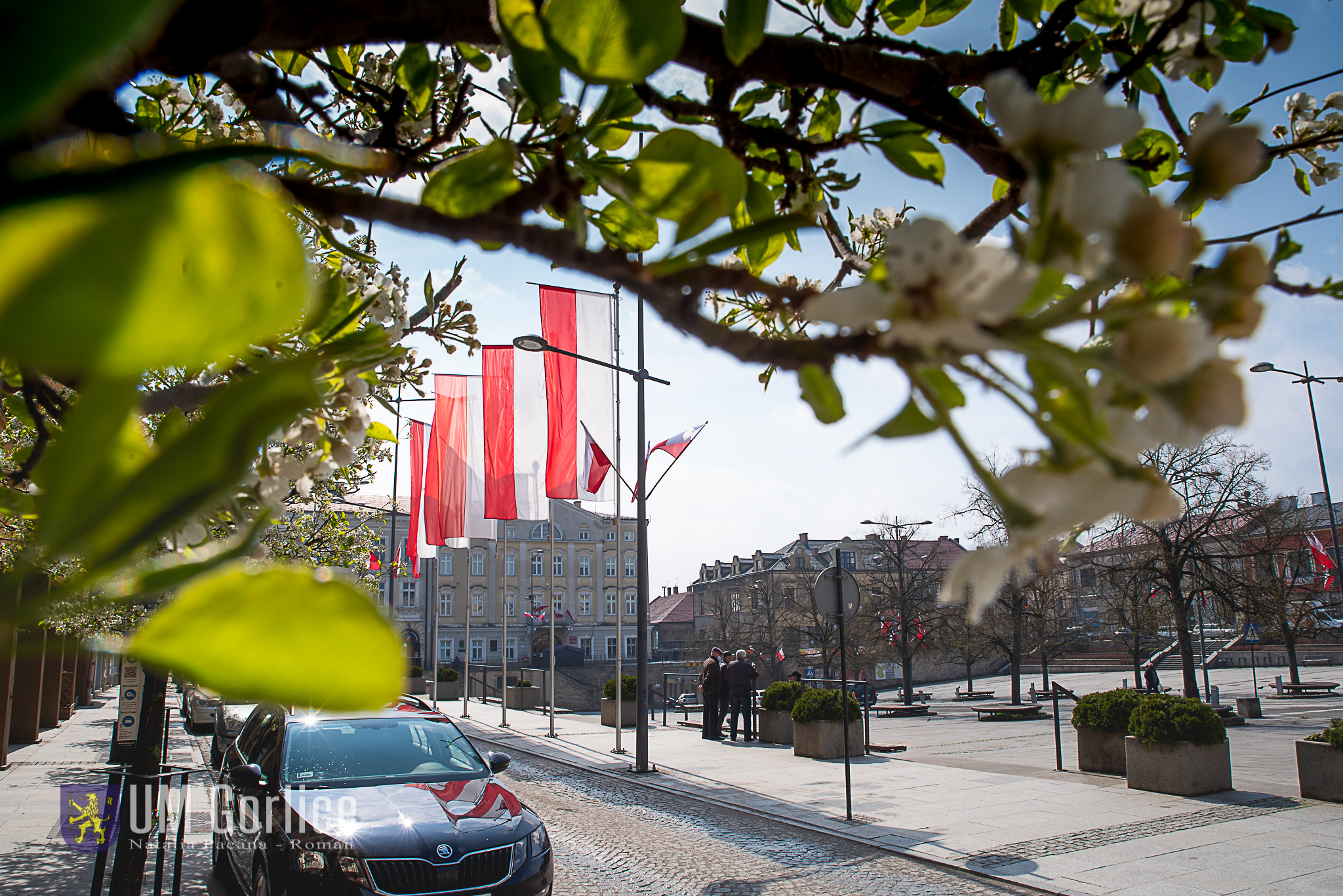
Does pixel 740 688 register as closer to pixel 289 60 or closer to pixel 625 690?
pixel 625 690

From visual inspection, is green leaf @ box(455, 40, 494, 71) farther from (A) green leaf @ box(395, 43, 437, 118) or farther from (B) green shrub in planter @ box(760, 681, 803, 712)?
(B) green shrub in planter @ box(760, 681, 803, 712)

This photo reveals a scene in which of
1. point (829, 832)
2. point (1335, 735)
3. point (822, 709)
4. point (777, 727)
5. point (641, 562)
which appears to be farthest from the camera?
point (777, 727)

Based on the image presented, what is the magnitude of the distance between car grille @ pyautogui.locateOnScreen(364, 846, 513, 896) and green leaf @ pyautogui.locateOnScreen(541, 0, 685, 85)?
5655 mm

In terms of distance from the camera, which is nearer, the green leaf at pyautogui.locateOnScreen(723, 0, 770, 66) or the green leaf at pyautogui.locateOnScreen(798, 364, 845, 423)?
the green leaf at pyautogui.locateOnScreen(798, 364, 845, 423)

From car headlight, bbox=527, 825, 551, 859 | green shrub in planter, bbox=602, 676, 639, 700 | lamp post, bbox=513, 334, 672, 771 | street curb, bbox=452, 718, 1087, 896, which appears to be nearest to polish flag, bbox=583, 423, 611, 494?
lamp post, bbox=513, 334, 672, 771

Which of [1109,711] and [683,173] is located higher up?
[683,173]

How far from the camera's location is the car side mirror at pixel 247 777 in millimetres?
5809

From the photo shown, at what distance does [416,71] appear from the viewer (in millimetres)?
1305

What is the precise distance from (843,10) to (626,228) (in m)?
0.61

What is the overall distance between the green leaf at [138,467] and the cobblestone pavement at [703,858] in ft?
22.9

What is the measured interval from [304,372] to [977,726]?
20.8 m

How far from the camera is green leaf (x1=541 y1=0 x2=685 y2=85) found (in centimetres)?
61

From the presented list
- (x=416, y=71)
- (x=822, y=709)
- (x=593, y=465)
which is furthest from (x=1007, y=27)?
(x=593, y=465)

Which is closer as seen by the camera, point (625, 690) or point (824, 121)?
point (824, 121)
